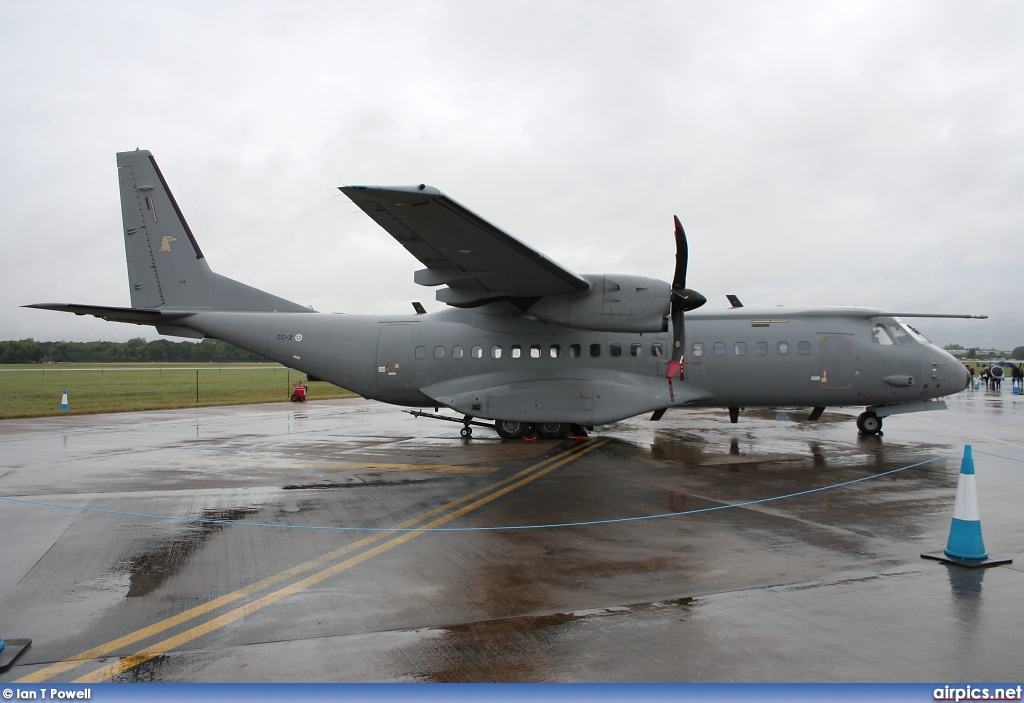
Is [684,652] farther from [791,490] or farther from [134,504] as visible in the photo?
[134,504]

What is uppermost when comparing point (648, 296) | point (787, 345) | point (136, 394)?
point (648, 296)

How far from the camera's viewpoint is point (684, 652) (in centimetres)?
421

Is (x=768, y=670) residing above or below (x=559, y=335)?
below

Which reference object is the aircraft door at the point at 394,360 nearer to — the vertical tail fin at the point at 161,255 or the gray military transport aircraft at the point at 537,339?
the gray military transport aircraft at the point at 537,339

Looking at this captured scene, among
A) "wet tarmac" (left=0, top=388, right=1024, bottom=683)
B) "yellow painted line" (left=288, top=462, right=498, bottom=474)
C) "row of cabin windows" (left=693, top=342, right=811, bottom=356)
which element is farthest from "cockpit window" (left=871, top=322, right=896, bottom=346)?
"yellow painted line" (left=288, top=462, right=498, bottom=474)

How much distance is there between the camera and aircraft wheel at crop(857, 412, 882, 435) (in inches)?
629

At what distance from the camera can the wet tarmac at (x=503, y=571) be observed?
4.14 meters

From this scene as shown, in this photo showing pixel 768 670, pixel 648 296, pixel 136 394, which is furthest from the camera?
pixel 136 394

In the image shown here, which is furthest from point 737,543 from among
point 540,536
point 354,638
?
point 354,638

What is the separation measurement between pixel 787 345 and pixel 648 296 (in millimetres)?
4047

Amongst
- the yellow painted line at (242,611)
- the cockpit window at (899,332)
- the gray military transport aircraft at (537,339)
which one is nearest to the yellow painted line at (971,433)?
the gray military transport aircraft at (537,339)

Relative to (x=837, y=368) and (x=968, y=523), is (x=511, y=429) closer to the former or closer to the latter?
(x=837, y=368)

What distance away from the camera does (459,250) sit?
12.1m

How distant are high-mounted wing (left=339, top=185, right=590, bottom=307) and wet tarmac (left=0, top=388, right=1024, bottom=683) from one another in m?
3.68
